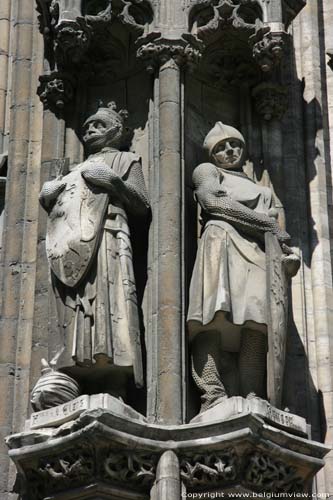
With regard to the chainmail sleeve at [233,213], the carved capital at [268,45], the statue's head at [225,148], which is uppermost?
the carved capital at [268,45]

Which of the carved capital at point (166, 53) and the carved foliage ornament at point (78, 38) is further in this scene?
the carved foliage ornament at point (78, 38)

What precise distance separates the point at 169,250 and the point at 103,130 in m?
1.24

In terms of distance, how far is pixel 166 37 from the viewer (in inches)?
542

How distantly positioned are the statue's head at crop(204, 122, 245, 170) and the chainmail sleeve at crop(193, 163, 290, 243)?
1.20 feet

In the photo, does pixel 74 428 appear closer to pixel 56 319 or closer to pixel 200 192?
pixel 56 319

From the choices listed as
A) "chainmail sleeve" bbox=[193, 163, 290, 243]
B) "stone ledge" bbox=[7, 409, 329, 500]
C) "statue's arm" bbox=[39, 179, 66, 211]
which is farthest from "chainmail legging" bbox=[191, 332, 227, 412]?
"statue's arm" bbox=[39, 179, 66, 211]

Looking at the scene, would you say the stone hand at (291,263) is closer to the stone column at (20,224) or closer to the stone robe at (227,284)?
the stone robe at (227,284)

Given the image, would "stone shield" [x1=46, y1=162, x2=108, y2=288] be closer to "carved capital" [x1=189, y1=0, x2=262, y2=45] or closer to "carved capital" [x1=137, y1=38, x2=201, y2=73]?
"carved capital" [x1=137, y1=38, x2=201, y2=73]

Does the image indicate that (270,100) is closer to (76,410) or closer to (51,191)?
(51,191)

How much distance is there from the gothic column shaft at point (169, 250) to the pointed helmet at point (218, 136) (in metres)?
0.31

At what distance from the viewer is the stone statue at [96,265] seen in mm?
12594

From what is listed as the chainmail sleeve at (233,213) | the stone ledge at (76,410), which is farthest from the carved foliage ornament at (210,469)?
the chainmail sleeve at (233,213)

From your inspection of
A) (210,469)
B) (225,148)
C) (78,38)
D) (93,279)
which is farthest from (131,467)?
(78,38)

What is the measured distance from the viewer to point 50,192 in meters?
13.3
